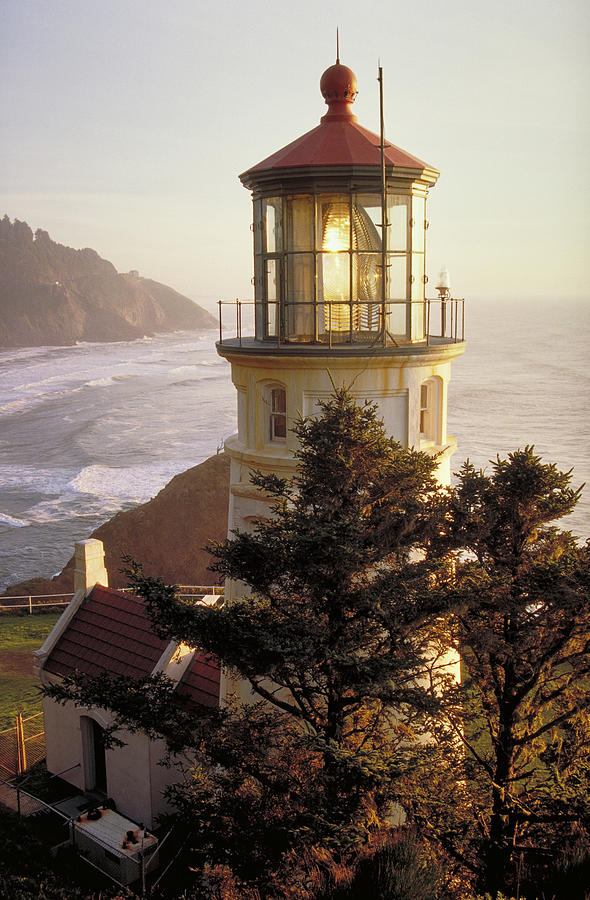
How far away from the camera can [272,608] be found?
7.15m

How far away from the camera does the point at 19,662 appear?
19.3 metres

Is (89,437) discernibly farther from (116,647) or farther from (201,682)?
(201,682)

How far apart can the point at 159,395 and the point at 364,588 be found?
249 feet

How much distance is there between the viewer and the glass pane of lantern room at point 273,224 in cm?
882

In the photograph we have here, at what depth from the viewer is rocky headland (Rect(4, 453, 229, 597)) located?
96.2 ft

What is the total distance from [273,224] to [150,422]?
60.8 m

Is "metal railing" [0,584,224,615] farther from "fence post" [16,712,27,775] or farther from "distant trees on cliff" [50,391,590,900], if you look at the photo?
"distant trees on cliff" [50,391,590,900]

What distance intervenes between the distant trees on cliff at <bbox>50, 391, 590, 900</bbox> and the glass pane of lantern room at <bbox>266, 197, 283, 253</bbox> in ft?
8.82

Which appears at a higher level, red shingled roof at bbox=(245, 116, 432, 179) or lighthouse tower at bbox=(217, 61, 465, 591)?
red shingled roof at bbox=(245, 116, 432, 179)

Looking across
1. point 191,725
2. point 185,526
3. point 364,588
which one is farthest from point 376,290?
point 185,526

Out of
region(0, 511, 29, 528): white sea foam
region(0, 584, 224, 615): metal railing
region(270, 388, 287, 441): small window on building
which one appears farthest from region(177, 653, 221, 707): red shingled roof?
region(0, 511, 29, 528): white sea foam

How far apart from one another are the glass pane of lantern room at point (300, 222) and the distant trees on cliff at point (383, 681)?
244cm

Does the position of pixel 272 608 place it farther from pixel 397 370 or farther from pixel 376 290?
pixel 376 290

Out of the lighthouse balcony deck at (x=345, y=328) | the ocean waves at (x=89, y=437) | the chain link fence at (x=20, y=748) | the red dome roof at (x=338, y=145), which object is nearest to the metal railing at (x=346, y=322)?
the lighthouse balcony deck at (x=345, y=328)
